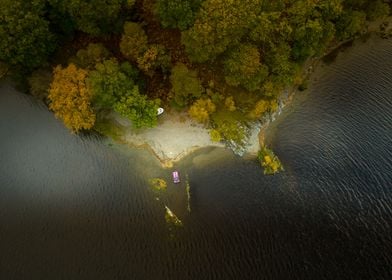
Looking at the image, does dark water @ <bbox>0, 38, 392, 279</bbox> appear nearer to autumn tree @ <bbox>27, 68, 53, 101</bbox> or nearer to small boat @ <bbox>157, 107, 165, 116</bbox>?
autumn tree @ <bbox>27, 68, 53, 101</bbox>

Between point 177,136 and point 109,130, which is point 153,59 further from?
point 109,130

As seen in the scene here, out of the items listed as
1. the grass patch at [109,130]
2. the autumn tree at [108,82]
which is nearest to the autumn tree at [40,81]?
the autumn tree at [108,82]

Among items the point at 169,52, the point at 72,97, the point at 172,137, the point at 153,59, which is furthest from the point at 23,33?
the point at 172,137

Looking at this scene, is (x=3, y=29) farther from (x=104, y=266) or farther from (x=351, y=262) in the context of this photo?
(x=351, y=262)

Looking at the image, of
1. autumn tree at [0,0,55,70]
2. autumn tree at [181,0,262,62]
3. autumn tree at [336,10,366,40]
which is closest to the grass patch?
autumn tree at [0,0,55,70]

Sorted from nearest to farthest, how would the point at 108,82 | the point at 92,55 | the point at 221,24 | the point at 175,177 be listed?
the point at 221,24, the point at 108,82, the point at 92,55, the point at 175,177

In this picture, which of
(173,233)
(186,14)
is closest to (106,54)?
(186,14)

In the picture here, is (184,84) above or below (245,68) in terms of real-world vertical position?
below
